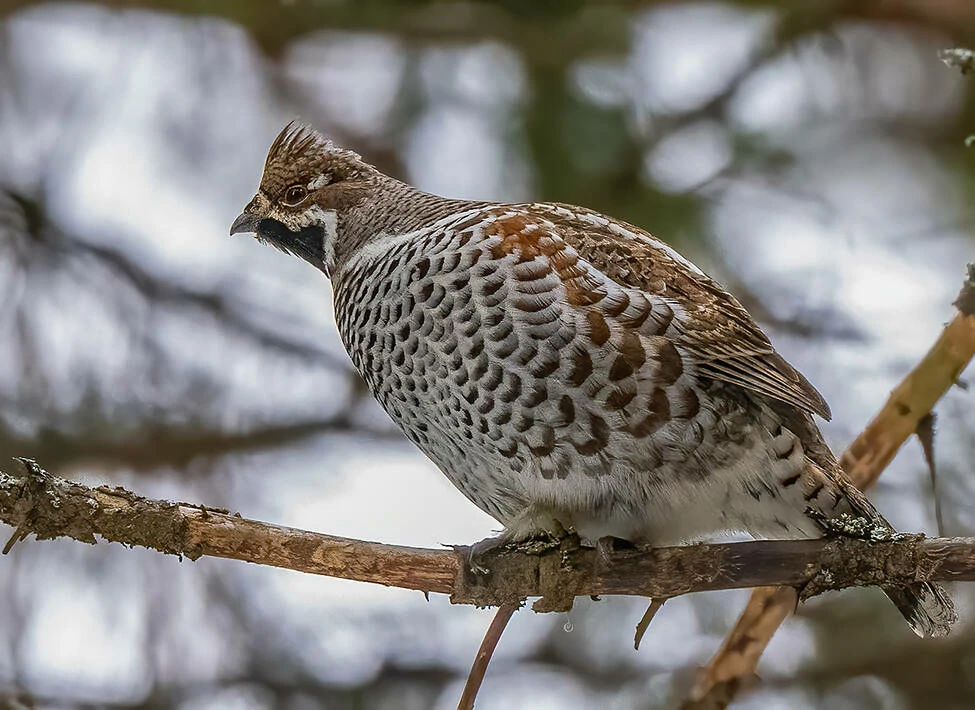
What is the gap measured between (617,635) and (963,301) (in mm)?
2465

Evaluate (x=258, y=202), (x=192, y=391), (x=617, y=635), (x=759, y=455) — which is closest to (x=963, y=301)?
(x=759, y=455)

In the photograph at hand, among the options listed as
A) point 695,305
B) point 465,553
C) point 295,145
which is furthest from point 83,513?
point 695,305

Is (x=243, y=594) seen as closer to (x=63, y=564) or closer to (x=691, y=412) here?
(x=63, y=564)

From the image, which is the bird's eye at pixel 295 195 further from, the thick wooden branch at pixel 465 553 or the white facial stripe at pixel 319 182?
the thick wooden branch at pixel 465 553

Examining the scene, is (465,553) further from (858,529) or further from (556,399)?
(858,529)

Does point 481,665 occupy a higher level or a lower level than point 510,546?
lower

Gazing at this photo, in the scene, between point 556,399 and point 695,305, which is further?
point 695,305

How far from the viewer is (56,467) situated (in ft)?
14.7

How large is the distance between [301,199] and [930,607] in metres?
2.27

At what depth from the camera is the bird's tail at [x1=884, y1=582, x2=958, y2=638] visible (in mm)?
3186

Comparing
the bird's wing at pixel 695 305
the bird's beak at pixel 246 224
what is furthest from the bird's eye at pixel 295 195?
the bird's wing at pixel 695 305

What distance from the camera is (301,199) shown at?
375 cm

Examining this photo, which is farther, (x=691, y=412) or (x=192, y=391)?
(x=192, y=391)

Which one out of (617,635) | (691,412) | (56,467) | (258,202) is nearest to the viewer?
(691,412)
